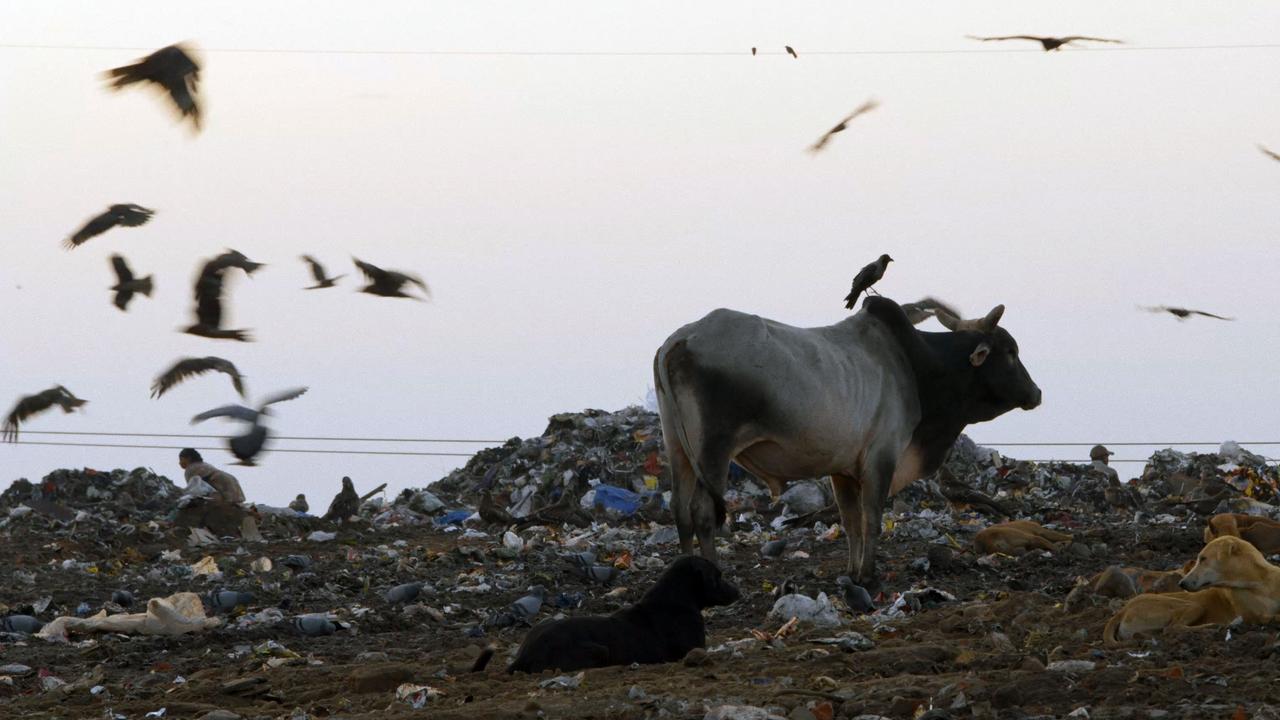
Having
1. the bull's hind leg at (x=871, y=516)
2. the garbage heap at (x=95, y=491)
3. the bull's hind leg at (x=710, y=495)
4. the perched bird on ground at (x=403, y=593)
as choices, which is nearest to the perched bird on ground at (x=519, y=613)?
the perched bird on ground at (x=403, y=593)

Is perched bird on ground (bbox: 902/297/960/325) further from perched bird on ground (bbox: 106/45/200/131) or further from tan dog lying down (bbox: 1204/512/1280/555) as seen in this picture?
perched bird on ground (bbox: 106/45/200/131)

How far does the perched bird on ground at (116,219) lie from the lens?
29.1ft

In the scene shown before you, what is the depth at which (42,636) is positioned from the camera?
29.1 ft

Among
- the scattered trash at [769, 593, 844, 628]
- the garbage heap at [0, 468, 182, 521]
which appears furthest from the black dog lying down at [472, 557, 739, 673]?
the garbage heap at [0, 468, 182, 521]

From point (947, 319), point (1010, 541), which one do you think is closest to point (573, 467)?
point (947, 319)

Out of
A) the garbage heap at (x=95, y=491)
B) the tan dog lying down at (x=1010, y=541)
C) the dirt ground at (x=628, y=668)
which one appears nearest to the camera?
the dirt ground at (x=628, y=668)

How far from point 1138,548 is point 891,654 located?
17.0 ft

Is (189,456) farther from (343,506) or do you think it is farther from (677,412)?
(677,412)

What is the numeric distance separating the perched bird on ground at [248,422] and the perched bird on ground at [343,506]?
728 centimetres

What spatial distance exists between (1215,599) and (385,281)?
434 centimetres

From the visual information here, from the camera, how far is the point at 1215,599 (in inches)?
248

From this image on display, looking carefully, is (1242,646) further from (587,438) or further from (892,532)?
(587,438)

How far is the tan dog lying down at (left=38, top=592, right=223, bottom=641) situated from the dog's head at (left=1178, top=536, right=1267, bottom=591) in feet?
17.0

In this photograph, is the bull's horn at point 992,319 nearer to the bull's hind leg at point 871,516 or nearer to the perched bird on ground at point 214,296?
the bull's hind leg at point 871,516
